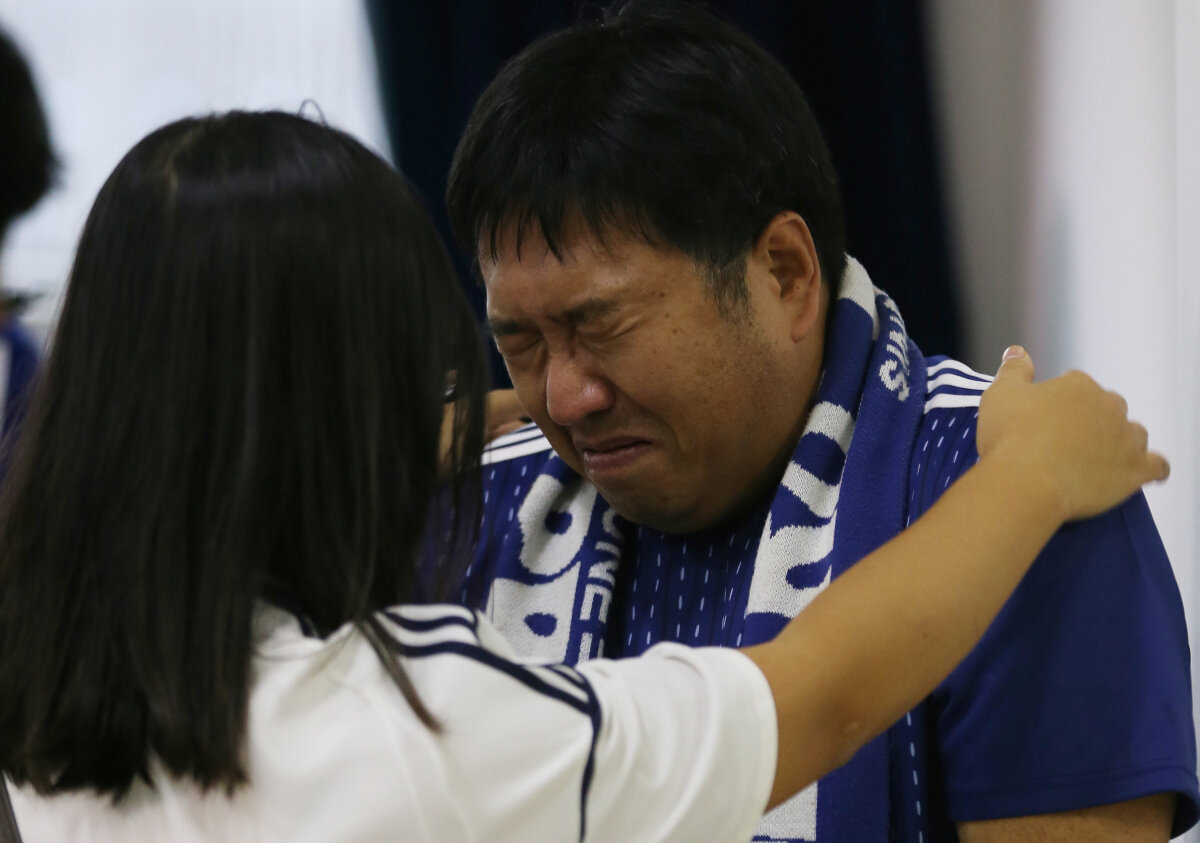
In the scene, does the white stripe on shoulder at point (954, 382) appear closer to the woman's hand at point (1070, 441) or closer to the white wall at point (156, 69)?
the woman's hand at point (1070, 441)

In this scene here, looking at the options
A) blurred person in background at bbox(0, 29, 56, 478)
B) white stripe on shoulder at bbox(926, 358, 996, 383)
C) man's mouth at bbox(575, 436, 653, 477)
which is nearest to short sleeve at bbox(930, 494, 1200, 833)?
white stripe on shoulder at bbox(926, 358, 996, 383)

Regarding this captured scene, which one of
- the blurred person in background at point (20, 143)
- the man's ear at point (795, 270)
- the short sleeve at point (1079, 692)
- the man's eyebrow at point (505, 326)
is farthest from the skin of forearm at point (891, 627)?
the blurred person in background at point (20, 143)

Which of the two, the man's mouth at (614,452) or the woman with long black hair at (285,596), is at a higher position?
the woman with long black hair at (285,596)

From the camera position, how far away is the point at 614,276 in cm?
131

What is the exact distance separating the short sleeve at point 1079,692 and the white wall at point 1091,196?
0.48m

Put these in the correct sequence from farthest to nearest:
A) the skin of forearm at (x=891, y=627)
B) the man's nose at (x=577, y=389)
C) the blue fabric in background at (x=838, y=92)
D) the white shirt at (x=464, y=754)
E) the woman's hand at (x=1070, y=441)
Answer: the blue fabric in background at (x=838, y=92), the man's nose at (x=577, y=389), the woman's hand at (x=1070, y=441), the skin of forearm at (x=891, y=627), the white shirt at (x=464, y=754)

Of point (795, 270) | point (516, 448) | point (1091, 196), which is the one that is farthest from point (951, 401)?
point (1091, 196)

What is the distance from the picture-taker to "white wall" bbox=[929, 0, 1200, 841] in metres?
1.66

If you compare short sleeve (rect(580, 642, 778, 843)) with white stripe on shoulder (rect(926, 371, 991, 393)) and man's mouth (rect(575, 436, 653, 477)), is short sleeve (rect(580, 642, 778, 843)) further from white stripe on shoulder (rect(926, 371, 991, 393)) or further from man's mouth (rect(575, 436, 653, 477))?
white stripe on shoulder (rect(926, 371, 991, 393))

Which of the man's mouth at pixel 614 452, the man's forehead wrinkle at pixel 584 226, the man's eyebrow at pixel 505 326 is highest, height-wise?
the man's forehead wrinkle at pixel 584 226

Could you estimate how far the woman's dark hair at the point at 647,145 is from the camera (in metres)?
1.30

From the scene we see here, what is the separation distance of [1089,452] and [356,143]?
0.67 m

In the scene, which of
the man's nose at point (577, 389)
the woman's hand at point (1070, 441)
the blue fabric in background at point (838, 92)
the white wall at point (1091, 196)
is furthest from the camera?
the blue fabric in background at point (838, 92)

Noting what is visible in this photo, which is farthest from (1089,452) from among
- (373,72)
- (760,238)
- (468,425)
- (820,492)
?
(373,72)
